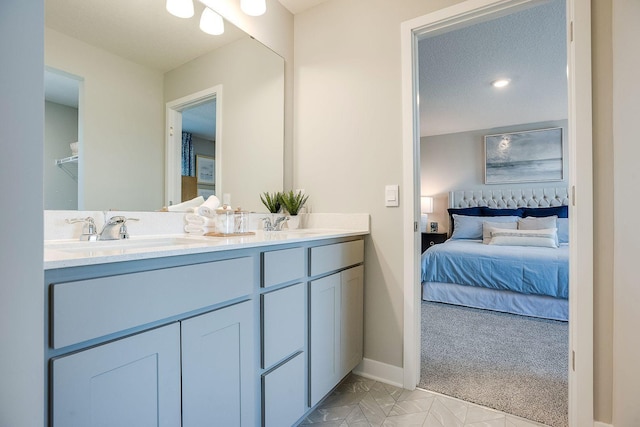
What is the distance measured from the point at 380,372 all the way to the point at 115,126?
1.88 metres

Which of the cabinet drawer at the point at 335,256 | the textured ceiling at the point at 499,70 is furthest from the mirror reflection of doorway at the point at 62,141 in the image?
the textured ceiling at the point at 499,70

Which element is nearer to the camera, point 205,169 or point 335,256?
point 335,256

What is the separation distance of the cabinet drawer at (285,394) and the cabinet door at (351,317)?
14.5 inches

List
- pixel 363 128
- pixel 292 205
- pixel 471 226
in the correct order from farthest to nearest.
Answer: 1. pixel 471 226
2. pixel 292 205
3. pixel 363 128

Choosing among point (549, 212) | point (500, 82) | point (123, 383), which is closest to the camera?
point (123, 383)

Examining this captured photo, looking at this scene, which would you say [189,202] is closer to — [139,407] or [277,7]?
[139,407]

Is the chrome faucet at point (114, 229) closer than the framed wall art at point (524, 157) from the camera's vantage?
Yes

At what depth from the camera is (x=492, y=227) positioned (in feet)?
13.1

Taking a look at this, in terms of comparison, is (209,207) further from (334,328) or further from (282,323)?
(334,328)

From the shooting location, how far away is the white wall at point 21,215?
0.53 metres

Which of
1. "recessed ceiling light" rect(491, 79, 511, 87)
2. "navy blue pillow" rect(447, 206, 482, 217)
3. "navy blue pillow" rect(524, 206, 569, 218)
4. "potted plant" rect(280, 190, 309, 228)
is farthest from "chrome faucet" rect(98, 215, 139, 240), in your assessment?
"navy blue pillow" rect(524, 206, 569, 218)

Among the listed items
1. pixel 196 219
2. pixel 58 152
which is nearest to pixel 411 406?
pixel 196 219

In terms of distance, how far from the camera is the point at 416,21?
1.74 metres

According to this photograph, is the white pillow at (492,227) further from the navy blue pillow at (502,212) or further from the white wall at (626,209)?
Answer: the white wall at (626,209)
